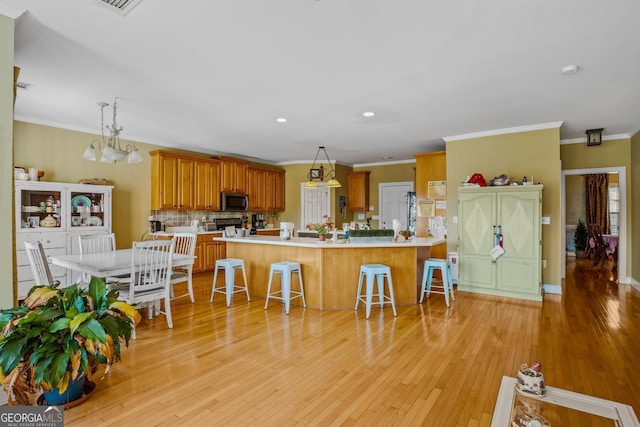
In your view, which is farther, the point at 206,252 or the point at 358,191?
the point at 358,191

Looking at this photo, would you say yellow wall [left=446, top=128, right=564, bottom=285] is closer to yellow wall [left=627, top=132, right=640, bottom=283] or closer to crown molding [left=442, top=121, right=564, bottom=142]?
crown molding [left=442, top=121, right=564, bottom=142]

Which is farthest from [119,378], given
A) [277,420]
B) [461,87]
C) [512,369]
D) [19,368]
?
[461,87]

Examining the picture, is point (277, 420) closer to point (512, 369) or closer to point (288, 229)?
point (512, 369)

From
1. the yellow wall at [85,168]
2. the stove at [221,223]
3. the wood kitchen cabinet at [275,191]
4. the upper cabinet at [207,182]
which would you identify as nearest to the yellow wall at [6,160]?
the yellow wall at [85,168]

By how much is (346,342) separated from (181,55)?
3.07m

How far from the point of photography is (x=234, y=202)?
7680 millimetres

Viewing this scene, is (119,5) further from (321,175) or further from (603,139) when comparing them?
(603,139)

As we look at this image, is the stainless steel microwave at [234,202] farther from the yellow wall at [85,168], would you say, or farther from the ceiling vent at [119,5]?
the ceiling vent at [119,5]

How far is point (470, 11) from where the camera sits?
2264 millimetres

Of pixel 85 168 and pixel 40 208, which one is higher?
pixel 85 168

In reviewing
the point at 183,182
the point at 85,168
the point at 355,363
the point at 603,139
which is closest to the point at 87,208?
the point at 85,168

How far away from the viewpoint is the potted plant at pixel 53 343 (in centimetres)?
193

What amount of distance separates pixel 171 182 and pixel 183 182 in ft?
0.85

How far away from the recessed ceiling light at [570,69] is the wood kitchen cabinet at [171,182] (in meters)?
6.15
